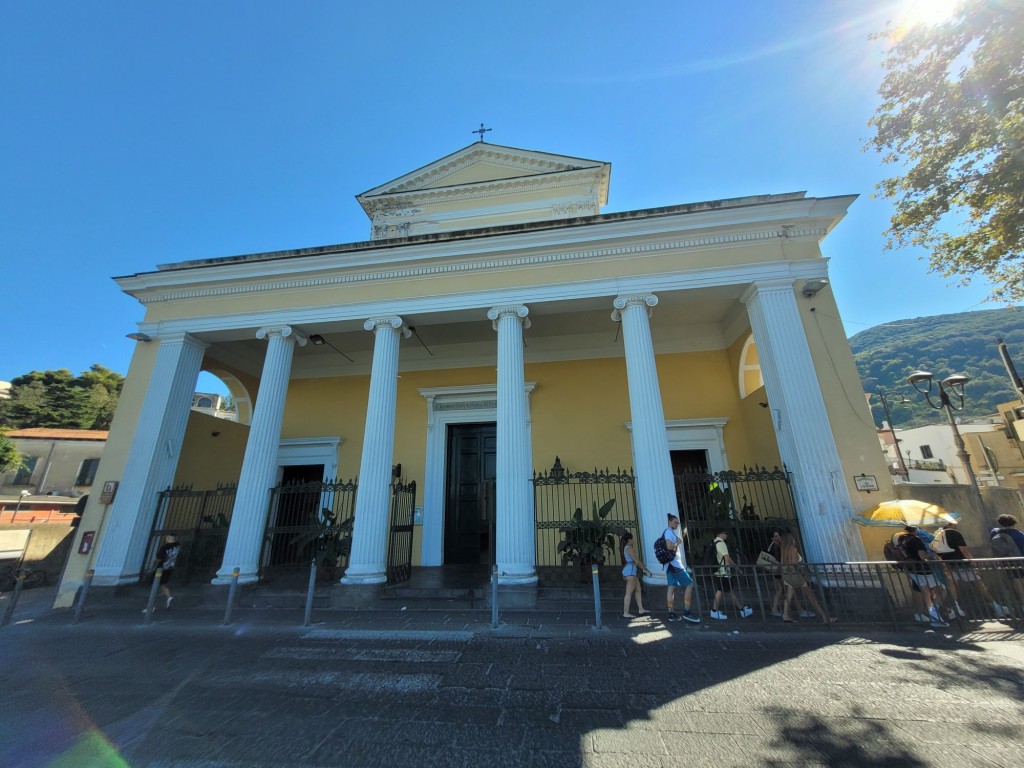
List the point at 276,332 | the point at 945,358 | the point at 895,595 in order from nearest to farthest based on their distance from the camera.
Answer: the point at 895,595 < the point at 276,332 < the point at 945,358

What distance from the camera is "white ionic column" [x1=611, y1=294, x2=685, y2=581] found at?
6.98m

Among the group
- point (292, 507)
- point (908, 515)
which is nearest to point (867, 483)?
point (908, 515)

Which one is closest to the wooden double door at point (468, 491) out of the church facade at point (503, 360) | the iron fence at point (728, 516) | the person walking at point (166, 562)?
the church facade at point (503, 360)

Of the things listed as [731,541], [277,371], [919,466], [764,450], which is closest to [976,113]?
[764,450]

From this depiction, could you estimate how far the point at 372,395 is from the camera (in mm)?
8461

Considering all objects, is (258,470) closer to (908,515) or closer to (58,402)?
Result: (908,515)

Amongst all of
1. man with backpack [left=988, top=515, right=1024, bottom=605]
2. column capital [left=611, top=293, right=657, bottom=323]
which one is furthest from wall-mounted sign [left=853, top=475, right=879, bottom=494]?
column capital [left=611, top=293, right=657, bottom=323]

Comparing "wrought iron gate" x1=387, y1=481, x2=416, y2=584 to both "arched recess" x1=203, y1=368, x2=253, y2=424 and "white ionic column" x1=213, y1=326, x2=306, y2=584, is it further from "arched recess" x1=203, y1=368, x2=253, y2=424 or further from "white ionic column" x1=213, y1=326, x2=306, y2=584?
"arched recess" x1=203, y1=368, x2=253, y2=424

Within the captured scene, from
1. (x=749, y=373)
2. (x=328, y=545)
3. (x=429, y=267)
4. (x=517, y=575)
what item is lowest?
(x=517, y=575)

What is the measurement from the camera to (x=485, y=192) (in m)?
12.7

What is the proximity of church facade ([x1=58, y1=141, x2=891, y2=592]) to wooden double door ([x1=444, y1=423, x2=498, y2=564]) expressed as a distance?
97mm

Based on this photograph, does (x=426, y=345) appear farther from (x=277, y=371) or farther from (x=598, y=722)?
(x=598, y=722)

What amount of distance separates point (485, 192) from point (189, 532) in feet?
37.6

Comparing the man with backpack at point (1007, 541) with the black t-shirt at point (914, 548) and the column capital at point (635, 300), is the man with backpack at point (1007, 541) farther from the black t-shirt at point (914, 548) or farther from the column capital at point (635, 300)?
the column capital at point (635, 300)
